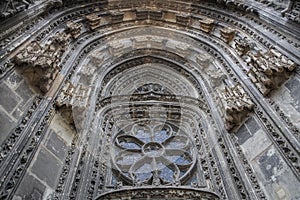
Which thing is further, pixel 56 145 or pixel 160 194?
pixel 56 145

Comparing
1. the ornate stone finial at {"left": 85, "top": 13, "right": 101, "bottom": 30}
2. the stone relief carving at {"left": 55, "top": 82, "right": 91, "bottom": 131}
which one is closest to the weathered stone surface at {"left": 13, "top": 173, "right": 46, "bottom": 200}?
the stone relief carving at {"left": 55, "top": 82, "right": 91, "bottom": 131}

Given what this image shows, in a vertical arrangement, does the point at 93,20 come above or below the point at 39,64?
above

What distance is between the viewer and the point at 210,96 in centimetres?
790

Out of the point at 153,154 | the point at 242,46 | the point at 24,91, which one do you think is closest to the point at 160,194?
the point at 153,154

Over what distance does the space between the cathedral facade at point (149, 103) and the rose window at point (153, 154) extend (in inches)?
1.1

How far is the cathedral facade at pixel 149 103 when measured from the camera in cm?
522

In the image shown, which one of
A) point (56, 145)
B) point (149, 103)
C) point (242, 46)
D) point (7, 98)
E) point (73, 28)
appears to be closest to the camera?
point (7, 98)

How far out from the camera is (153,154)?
22.8ft

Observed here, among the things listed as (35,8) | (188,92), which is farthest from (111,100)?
(35,8)

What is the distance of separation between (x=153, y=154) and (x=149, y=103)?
1.87m

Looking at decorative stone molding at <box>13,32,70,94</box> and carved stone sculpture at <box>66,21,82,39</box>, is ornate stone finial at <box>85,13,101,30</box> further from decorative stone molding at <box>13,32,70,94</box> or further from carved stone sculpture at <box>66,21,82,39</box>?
decorative stone molding at <box>13,32,70,94</box>

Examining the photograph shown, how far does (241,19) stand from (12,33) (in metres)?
5.26

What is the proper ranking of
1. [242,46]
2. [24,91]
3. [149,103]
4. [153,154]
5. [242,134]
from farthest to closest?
[149,103] → [242,46] → [153,154] → [242,134] → [24,91]

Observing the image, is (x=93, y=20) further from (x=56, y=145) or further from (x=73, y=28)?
(x=56, y=145)
